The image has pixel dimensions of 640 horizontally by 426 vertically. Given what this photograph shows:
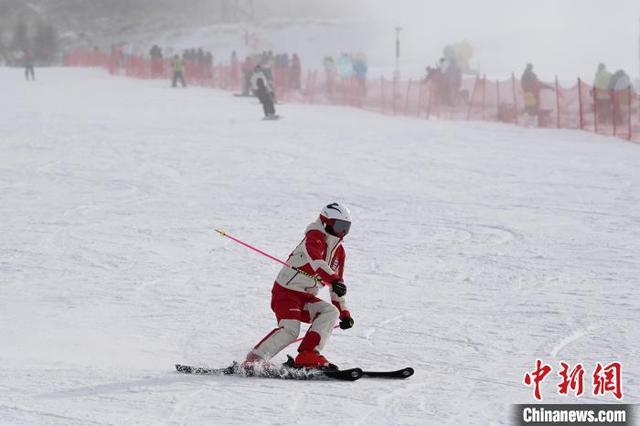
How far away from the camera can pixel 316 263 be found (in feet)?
22.5

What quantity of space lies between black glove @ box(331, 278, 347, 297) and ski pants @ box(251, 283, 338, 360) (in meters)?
0.35

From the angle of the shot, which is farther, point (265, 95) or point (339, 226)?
point (265, 95)

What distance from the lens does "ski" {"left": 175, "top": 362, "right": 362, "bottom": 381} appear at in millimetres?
7008

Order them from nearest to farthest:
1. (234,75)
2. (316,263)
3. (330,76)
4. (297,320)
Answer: (316,263)
(297,320)
(330,76)
(234,75)

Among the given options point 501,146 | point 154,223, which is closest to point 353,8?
point 501,146

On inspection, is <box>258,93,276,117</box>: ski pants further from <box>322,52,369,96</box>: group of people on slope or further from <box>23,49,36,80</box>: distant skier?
<box>23,49,36,80</box>: distant skier

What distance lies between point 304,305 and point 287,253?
4.62 m

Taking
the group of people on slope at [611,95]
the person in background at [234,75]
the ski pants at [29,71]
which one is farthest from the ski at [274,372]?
the ski pants at [29,71]

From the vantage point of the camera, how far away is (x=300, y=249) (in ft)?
23.4

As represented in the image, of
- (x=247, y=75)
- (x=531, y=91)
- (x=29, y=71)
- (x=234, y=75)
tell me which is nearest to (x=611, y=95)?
(x=531, y=91)

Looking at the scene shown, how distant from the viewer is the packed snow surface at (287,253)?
6629mm

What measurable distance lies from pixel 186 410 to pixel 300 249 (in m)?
1.45

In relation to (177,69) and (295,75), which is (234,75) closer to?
(177,69)

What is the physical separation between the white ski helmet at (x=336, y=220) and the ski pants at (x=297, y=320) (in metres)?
0.53
